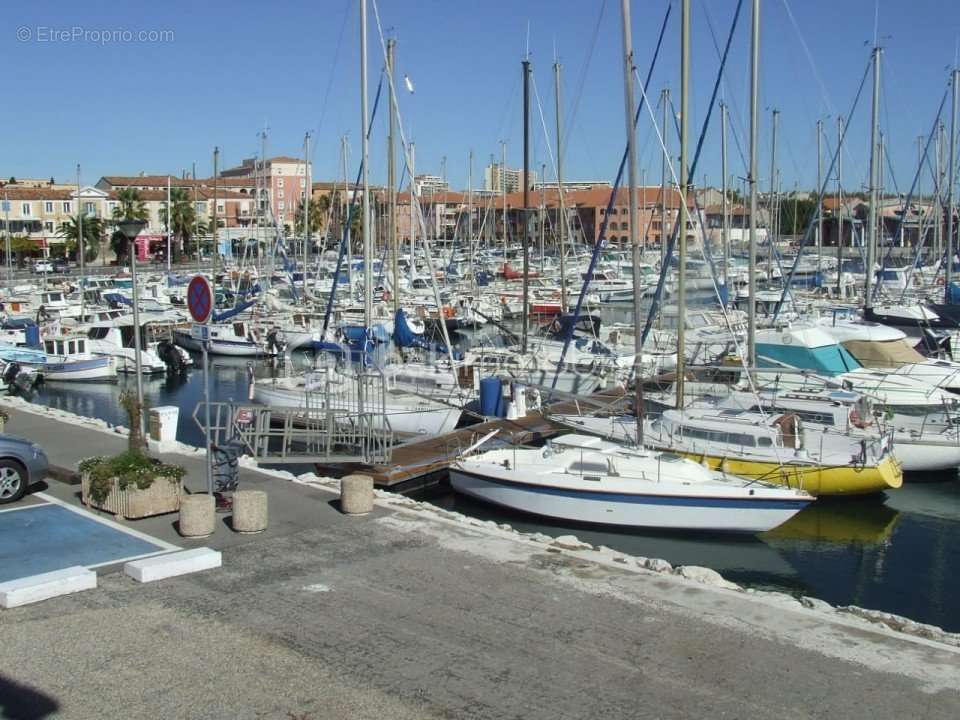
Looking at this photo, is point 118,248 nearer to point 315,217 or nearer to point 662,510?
point 315,217

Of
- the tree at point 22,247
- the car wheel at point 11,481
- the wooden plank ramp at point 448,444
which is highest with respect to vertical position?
the tree at point 22,247

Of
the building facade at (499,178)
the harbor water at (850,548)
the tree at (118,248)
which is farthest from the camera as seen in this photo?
the tree at (118,248)

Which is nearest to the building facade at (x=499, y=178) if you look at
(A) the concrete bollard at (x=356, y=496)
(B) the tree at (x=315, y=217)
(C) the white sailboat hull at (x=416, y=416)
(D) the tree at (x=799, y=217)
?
(B) the tree at (x=315, y=217)

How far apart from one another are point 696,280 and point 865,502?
44.8 feet

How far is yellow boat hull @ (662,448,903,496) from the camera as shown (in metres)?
20.9

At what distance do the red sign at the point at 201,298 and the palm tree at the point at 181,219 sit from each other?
86.6 metres

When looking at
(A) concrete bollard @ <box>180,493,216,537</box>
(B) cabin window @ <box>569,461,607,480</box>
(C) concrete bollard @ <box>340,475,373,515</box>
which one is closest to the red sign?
(A) concrete bollard @ <box>180,493,216,537</box>

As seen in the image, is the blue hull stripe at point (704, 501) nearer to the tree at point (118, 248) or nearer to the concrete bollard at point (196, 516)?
the concrete bollard at point (196, 516)

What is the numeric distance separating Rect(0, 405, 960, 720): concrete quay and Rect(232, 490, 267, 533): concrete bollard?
0.37 meters

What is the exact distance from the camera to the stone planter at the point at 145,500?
43.4ft

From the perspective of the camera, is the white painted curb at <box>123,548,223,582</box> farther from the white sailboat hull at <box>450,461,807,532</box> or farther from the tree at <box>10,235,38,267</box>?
the tree at <box>10,235,38,267</box>

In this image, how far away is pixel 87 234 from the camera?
94125 mm

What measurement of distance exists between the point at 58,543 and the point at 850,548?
1462cm

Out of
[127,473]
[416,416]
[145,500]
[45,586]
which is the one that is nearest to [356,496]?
[145,500]
